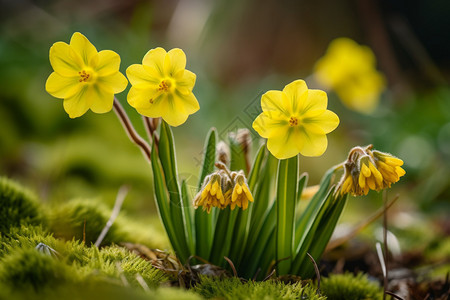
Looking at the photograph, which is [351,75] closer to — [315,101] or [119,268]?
[315,101]

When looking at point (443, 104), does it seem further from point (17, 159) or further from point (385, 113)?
point (17, 159)

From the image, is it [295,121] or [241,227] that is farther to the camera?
[241,227]

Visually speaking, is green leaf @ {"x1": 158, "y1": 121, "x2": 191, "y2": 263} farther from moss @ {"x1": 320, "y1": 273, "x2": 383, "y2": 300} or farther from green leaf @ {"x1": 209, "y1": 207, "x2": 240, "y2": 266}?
moss @ {"x1": 320, "y1": 273, "x2": 383, "y2": 300}

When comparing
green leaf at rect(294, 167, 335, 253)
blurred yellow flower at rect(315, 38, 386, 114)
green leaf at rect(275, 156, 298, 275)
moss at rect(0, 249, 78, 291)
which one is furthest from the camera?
blurred yellow flower at rect(315, 38, 386, 114)

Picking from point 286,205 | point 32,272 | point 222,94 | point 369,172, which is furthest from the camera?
point 222,94

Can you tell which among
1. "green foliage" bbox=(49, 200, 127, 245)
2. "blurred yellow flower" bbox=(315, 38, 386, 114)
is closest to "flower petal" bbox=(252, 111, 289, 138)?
"green foliage" bbox=(49, 200, 127, 245)

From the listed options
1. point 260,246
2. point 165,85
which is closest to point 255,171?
point 260,246

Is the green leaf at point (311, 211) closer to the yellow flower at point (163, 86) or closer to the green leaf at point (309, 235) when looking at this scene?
the green leaf at point (309, 235)
